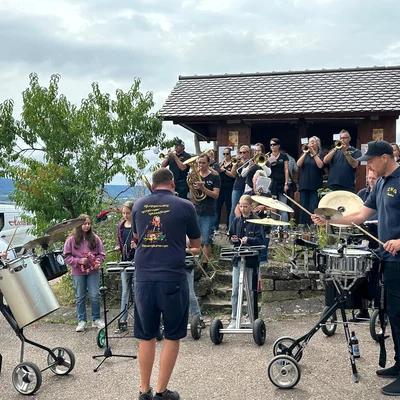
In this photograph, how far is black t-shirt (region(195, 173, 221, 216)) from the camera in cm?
773

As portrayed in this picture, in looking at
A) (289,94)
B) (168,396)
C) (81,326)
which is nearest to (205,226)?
(81,326)

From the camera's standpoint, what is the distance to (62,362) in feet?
15.8

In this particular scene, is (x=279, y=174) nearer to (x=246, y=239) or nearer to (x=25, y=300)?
(x=246, y=239)

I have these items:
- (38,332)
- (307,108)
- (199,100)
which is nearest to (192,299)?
(38,332)

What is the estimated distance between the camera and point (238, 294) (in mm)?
5797

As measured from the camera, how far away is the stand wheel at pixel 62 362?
15.7ft

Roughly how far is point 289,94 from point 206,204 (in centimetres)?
544

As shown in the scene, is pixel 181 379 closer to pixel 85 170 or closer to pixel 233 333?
pixel 233 333

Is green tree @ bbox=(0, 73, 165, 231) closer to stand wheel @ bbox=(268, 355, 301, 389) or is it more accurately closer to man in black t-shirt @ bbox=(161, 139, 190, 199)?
man in black t-shirt @ bbox=(161, 139, 190, 199)

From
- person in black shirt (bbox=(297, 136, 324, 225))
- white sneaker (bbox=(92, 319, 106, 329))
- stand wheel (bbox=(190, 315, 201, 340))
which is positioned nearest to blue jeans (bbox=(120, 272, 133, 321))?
white sneaker (bbox=(92, 319, 106, 329))

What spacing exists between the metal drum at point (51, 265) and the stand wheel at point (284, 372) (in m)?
2.39

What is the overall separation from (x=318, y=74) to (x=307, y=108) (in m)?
2.77

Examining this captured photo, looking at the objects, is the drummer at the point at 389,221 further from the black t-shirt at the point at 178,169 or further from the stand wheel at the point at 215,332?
the black t-shirt at the point at 178,169

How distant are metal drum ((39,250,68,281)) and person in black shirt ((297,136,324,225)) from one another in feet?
16.9
